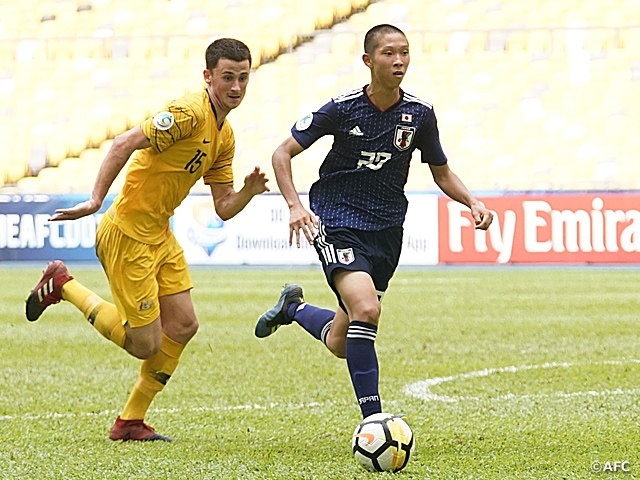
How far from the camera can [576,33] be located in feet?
73.5

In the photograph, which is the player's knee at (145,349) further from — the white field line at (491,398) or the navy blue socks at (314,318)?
the white field line at (491,398)

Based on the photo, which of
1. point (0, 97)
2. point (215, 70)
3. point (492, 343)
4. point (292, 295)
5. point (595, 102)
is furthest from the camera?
point (0, 97)

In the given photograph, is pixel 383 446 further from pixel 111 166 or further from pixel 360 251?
pixel 111 166

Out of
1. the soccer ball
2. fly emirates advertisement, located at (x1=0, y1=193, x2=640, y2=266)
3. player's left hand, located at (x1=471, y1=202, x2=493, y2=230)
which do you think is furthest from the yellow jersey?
fly emirates advertisement, located at (x1=0, y1=193, x2=640, y2=266)

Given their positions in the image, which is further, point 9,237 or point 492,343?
point 9,237

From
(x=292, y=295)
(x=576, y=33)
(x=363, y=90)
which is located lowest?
(x=292, y=295)

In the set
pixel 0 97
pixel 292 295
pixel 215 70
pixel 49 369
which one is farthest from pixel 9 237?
pixel 215 70

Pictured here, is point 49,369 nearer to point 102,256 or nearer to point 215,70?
point 102,256

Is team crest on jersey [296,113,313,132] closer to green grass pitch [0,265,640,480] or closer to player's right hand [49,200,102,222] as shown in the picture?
player's right hand [49,200,102,222]

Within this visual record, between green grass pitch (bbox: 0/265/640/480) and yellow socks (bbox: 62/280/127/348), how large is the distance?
50 centimetres

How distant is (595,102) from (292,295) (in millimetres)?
17011

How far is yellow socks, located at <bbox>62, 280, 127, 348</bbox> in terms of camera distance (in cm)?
537

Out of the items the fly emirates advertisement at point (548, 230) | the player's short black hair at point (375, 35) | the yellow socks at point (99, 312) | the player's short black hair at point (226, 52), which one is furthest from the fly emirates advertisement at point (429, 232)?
the player's short black hair at point (226, 52)

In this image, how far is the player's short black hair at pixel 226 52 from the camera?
490cm
